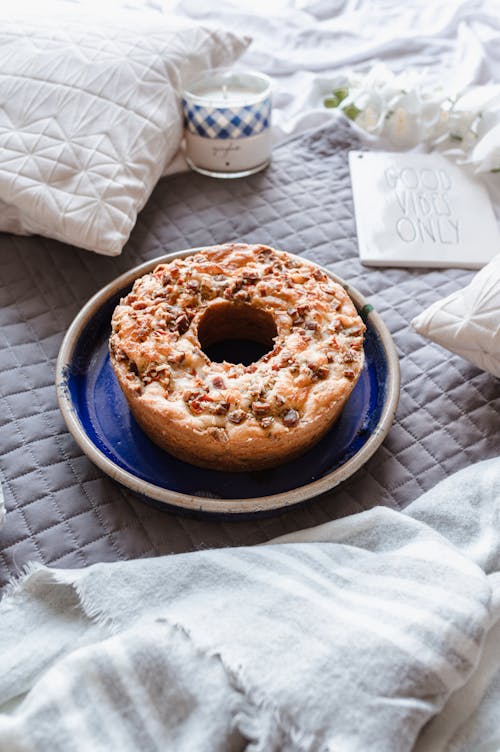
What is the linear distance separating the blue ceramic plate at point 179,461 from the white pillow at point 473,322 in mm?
80

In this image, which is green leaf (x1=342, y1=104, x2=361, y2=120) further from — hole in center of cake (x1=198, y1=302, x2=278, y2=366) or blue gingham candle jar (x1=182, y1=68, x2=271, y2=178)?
hole in center of cake (x1=198, y1=302, x2=278, y2=366)

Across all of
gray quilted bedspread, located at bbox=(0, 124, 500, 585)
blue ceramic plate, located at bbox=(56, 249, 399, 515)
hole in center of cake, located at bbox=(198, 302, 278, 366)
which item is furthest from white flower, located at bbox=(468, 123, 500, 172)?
hole in center of cake, located at bbox=(198, 302, 278, 366)

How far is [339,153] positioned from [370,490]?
3.11ft

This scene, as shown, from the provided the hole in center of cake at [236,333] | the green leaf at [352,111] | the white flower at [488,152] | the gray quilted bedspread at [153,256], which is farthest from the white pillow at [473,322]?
the green leaf at [352,111]

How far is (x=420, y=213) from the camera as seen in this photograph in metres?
1.58

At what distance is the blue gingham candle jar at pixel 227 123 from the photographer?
1.57 metres

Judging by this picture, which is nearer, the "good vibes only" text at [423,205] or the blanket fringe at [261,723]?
the blanket fringe at [261,723]

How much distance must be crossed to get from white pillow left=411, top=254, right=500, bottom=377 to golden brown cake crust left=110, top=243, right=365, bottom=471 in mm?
156

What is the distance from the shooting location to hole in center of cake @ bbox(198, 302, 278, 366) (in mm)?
1152

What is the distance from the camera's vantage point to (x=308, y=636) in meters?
0.81

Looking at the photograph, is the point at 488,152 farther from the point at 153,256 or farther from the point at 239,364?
the point at 239,364

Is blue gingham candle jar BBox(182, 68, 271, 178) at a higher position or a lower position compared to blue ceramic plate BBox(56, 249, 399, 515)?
higher

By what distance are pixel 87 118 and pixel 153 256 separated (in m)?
0.29

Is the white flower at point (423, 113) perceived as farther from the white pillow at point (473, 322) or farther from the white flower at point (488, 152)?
the white pillow at point (473, 322)
